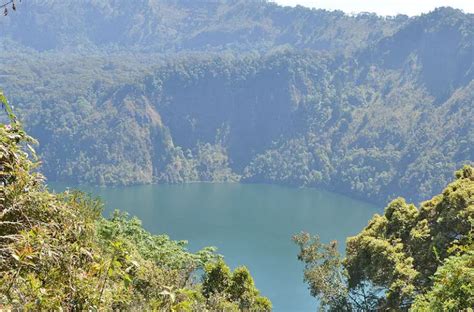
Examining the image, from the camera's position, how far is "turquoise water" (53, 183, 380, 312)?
5031 centimetres

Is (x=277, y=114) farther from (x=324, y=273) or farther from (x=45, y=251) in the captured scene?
(x=45, y=251)

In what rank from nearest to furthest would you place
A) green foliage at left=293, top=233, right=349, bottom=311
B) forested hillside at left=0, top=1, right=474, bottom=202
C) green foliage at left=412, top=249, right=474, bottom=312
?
green foliage at left=412, top=249, right=474, bottom=312
green foliage at left=293, top=233, right=349, bottom=311
forested hillside at left=0, top=1, right=474, bottom=202

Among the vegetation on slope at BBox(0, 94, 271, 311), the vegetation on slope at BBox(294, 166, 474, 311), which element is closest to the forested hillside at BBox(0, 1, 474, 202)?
the vegetation on slope at BBox(294, 166, 474, 311)

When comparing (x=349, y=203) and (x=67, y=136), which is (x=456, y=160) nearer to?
(x=349, y=203)

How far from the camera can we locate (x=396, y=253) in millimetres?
13227

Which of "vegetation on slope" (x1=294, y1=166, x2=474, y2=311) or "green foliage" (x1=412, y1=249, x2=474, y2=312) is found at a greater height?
"vegetation on slope" (x1=294, y1=166, x2=474, y2=311)

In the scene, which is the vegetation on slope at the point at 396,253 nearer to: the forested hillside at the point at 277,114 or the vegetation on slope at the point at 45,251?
the vegetation on slope at the point at 45,251

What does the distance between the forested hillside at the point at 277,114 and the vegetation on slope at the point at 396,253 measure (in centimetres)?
9251

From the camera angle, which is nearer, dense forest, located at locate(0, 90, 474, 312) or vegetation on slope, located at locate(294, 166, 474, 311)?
dense forest, located at locate(0, 90, 474, 312)

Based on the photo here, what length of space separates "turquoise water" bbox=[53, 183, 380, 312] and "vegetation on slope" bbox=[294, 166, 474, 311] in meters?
25.7

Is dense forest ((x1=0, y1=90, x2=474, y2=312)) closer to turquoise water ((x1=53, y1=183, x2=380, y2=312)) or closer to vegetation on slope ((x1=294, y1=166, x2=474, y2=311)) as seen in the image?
vegetation on slope ((x1=294, y1=166, x2=474, y2=311))

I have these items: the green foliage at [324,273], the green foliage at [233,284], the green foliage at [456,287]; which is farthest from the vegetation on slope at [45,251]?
the green foliage at [324,273]

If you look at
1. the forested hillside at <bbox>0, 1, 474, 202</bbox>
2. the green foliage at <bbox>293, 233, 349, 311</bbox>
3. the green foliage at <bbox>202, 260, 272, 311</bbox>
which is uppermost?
the forested hillside at <bbox>0, 1, 474, 202</bbox>

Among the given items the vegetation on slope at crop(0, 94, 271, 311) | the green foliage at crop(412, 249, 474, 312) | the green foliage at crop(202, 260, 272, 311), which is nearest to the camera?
the vegetation on slope at crop(0, 94, 271, 311)
